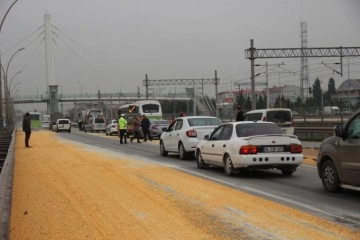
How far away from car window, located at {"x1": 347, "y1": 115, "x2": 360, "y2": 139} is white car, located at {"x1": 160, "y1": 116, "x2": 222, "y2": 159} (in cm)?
924

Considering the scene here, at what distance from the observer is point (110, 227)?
766 centimetres

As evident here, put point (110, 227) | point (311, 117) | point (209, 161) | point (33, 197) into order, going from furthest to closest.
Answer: point (311, 117), point (209, 161), point (33, 197), point (110, 227)

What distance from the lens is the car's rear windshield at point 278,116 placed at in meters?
26.4

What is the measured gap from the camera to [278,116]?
26.8m

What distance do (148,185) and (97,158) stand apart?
868cm

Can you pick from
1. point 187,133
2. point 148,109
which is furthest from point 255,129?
point 148,109

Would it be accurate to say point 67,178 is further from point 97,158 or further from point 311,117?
point 311,117

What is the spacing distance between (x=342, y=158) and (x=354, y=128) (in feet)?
1.96

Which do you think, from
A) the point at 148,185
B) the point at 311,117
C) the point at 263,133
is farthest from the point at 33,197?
the point at 311,117

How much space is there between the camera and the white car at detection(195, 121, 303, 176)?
13.4m

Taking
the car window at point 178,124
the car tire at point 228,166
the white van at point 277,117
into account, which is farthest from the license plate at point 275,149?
the white van at point 277,117

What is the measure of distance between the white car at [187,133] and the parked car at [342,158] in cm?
837

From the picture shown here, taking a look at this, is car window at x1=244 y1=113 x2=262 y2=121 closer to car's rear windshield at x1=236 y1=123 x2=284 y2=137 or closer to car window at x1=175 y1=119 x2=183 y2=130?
car window at x1=175 y1=119 x2=183 y2=130

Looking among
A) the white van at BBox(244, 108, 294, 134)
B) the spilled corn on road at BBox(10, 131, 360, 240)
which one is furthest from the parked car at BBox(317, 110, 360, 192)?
the white van at BBox(244, 108, 294, 134)
